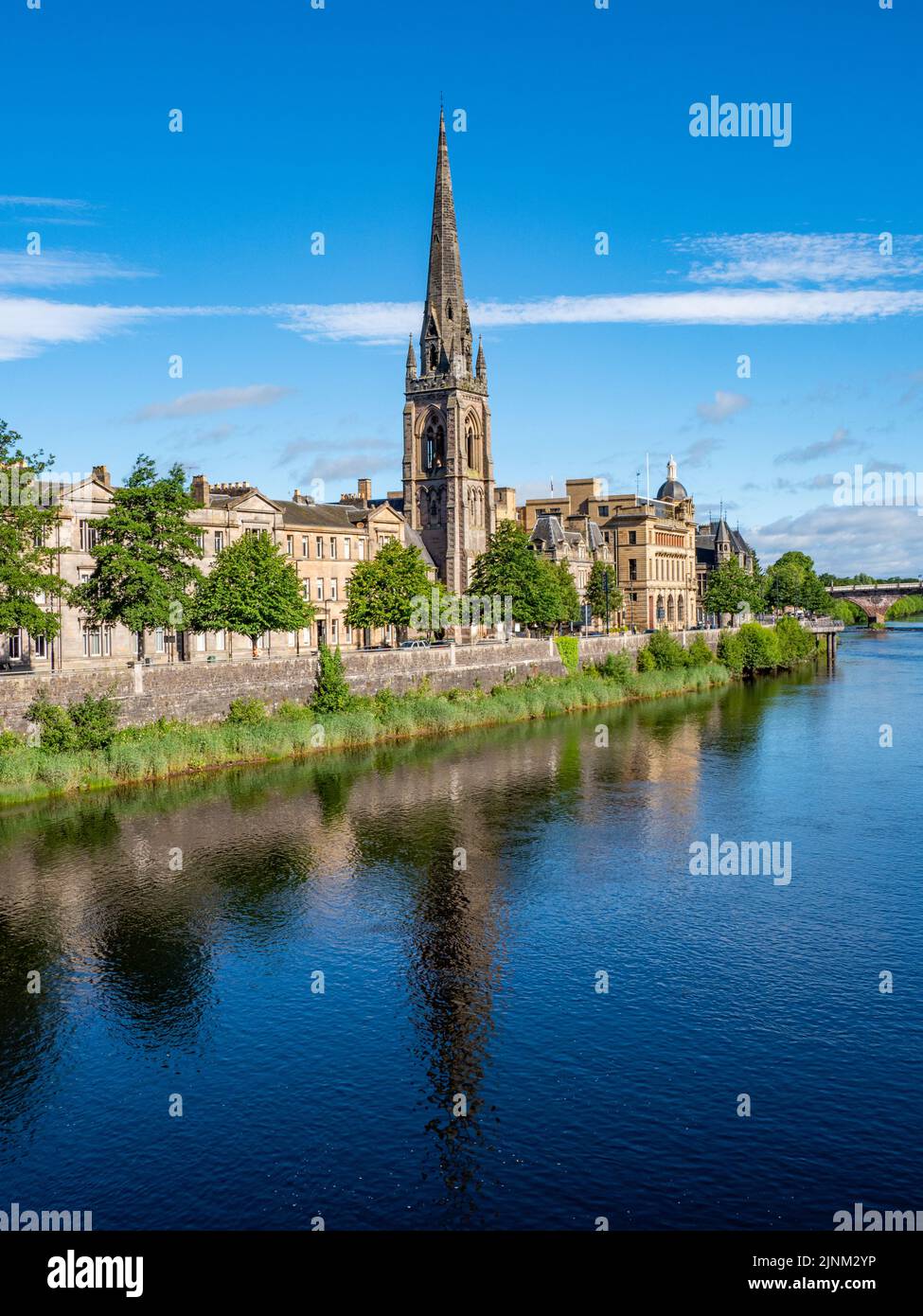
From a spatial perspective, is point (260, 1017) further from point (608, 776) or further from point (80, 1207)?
point (608, 776)

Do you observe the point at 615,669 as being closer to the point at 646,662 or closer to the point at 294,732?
the point at 646,662

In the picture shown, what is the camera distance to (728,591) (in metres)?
126

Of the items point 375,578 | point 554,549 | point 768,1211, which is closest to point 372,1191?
point 768,1211

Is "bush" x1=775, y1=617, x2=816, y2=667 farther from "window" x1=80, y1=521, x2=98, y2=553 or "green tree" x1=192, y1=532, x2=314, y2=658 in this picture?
"window" x1=80, y1=521, x2=98, y2=553

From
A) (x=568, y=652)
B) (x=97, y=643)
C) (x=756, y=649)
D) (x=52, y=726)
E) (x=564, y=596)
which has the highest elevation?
(x=564, y=596)

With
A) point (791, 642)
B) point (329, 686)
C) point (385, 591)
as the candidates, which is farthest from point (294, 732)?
point (791, 642)

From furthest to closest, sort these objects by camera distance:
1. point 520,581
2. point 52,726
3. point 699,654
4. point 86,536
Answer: point 699,654 < point 520,581 < point 86,536 < point 52,726

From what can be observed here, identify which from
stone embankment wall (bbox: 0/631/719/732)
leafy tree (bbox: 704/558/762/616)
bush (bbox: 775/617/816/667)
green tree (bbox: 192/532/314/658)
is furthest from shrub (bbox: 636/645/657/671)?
leafy tree (bbox: 704/558/762/616)

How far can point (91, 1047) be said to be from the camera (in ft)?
74.9

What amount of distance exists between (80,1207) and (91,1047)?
5425 millimetres

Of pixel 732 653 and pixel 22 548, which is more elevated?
pixel 22 548

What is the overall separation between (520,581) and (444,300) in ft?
118

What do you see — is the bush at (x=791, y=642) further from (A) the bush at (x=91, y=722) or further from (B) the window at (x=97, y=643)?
(A) the bush at (x=91, y=722)

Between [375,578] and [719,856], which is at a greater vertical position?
[375,578]
